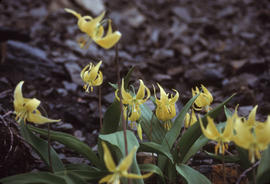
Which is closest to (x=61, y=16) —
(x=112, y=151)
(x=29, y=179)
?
(x=112, y=151)

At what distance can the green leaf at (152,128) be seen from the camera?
224 cm

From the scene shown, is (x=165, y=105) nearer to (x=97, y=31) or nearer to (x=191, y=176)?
(x=191, y=176)

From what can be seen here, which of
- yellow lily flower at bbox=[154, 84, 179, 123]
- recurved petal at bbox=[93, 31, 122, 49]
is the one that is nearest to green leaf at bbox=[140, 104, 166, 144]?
yellow lily flower at bbox=[154, 84, 179, 123]

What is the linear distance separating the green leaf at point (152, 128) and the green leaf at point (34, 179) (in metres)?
0.76

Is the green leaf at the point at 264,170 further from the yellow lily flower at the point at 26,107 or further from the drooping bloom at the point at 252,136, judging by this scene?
the yellow lily flower at the point at 26,107

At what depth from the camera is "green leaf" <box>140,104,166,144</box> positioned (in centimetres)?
224

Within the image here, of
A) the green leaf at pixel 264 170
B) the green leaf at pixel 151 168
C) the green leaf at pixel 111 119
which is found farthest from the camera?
the green leaf at pixel 111 119

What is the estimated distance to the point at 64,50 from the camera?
215 inches

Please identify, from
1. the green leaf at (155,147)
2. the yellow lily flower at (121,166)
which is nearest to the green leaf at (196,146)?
the green leaf at (155,147)

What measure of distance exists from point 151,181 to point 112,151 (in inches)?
16.4

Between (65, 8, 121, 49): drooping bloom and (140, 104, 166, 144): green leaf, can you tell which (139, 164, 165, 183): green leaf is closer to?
(140, 104, 166, 144): green leaf

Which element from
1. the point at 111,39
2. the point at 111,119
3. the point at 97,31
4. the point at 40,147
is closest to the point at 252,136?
the point at 111,39

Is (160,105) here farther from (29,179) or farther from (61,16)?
(61,16)

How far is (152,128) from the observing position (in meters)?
2.28
